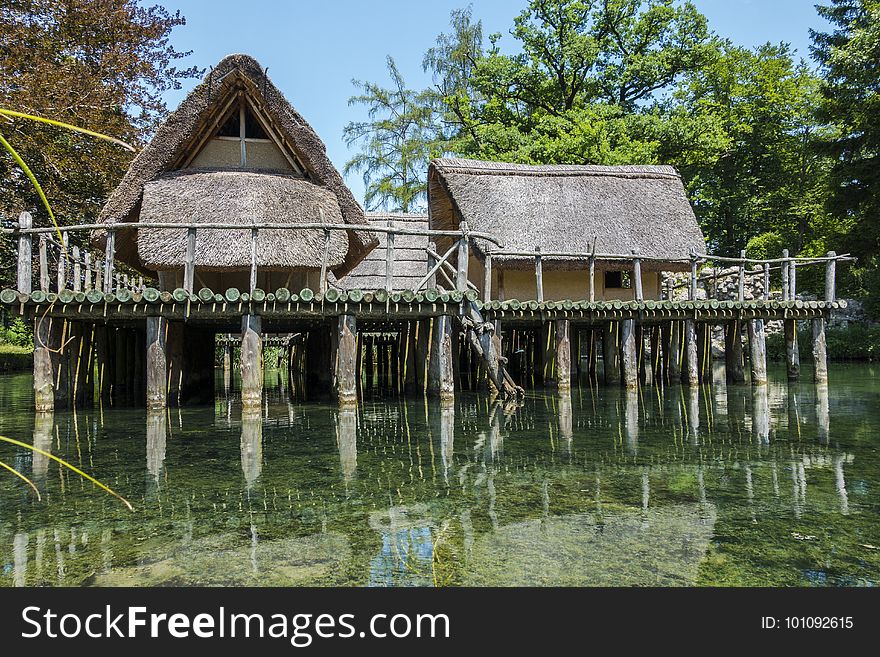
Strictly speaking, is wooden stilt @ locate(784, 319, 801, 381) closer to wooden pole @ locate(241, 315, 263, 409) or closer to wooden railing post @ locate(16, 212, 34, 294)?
wooden pole @ locate(241, 315, 263, 409)

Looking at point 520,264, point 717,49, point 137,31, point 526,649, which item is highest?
point 717,49

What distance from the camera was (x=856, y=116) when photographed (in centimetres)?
2005

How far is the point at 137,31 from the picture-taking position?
61.9 feet

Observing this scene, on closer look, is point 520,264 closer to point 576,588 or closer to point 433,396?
point 433,396

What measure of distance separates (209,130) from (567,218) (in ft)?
27.3

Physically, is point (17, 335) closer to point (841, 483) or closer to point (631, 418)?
point (631, 418)

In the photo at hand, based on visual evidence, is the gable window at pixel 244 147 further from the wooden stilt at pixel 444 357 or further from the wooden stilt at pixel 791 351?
the wooden stilt at pixel 791 351

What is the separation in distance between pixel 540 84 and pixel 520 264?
11.2m

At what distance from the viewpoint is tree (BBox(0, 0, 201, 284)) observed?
14555mm

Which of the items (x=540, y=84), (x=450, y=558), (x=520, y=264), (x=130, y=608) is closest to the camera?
(x=130, y=608)

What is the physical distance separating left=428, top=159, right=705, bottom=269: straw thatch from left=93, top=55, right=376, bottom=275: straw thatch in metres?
4.18

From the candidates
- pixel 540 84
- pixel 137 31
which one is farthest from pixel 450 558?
pixel 540 84

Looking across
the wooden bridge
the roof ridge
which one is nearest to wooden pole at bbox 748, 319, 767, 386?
the wooden bridge

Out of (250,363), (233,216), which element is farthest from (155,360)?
(233,216)
